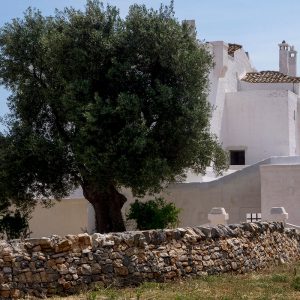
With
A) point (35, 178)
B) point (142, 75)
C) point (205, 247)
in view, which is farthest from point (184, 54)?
point (205, 247)

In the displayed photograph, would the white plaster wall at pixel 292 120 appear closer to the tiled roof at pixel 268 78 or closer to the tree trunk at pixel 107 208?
the tiled roof at pixel 268 78

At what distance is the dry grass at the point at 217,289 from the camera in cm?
1209

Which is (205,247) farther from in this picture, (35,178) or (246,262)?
(35,178)

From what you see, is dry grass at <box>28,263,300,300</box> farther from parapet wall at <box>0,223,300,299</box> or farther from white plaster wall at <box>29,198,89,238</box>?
white plaster wall at <box>29,198,89,238</box>

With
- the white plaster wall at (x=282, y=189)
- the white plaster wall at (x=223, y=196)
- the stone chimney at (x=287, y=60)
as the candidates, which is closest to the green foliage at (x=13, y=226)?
the white plaster wall at (x=223, y=196)

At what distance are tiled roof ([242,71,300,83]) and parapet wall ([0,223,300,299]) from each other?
22.7 m

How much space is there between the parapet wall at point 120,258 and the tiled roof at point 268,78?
2274 centimetres

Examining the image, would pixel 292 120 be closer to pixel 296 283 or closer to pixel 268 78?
pixel 268 78

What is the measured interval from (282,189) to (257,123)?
1234 cm

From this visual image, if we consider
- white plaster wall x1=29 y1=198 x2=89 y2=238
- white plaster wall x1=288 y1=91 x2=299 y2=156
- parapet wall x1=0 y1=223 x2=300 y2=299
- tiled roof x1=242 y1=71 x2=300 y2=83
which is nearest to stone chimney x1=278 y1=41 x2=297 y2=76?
tiled roof x1=242 y1=71 x2=300 y2=83

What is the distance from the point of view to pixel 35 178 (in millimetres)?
22078

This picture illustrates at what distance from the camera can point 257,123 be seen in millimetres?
37312

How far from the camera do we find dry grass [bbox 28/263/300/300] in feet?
39.7

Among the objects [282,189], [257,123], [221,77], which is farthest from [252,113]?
[282,189]
